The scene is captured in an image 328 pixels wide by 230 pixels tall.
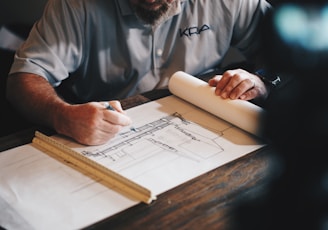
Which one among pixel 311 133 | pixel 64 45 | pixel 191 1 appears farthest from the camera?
pixel 191 1

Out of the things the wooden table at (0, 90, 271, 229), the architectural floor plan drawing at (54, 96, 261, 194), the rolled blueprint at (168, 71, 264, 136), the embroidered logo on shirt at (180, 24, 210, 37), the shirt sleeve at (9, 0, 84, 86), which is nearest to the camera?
the wooden table at (0, 90, 271, 229)

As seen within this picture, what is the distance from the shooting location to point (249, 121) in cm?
98

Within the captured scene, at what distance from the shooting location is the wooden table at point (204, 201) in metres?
0.72

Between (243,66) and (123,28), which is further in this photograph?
(243,66)

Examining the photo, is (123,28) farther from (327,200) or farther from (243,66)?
(327,200)

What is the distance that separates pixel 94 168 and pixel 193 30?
0.72 m

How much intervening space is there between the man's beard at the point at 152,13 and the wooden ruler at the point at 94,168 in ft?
1.59

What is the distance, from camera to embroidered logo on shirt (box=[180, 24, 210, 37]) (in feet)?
4.59

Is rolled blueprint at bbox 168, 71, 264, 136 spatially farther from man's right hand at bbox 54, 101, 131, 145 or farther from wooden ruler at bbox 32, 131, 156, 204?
wooden ruler at bbox 32, 131, 156, 204

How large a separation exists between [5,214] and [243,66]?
0.96 metres

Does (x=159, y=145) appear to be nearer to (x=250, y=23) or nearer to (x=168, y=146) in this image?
(x=168, y=146)

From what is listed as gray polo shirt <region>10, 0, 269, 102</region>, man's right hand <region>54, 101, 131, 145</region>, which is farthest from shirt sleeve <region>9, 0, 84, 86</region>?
man's right hand <region>54, 101, 131, 145</region>

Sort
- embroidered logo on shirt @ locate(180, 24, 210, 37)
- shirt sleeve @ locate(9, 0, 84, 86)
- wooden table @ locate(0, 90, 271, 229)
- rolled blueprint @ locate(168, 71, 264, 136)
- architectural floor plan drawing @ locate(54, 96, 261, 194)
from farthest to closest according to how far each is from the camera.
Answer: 1. embroidered logo on shirt @ locate(180, 24, 210, 37)
2. shirt sleeve @ locate(9, 0, 84, 86)
3. rolled blueprint @ locate(168, 71, 264, 136)
4. architectural floor plan drawing @ locate(54, 96, 261, 194)
5. wooden table @ locate(0, 90, 271, 229)

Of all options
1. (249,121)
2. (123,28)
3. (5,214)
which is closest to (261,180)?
(249,121)
